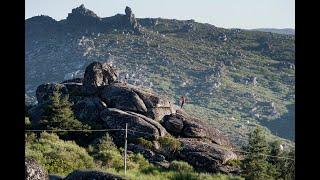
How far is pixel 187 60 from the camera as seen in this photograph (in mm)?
149500

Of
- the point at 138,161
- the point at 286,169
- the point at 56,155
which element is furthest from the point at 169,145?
the point at 56,155

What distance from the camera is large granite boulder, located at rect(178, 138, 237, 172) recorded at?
2173 centimetres

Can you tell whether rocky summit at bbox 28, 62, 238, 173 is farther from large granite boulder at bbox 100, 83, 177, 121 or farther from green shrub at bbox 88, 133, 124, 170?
green shrub at bbox 88, 133, 124, 170

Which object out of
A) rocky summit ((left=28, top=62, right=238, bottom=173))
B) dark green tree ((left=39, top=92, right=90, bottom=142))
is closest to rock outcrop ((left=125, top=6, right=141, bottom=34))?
rocky summit ((left=28, top=62, right=238, bottom=173))

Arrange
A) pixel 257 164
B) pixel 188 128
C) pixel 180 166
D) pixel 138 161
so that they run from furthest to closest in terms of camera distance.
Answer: pixel 188 128 → pixel 257 164 → pixel 138 161 → pixel 180 166

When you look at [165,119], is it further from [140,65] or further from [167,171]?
[140,65]

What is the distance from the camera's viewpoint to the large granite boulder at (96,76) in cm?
2734

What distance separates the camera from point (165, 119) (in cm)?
2620

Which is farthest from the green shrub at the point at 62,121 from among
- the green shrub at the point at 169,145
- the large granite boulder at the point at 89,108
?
the green shrub at the point at 169,145

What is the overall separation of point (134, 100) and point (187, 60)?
124629mm

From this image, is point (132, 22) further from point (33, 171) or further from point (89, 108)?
point (33, 171)

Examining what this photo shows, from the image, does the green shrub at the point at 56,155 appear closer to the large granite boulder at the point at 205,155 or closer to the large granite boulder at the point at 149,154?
the large granite boulder at the point at 149,154
